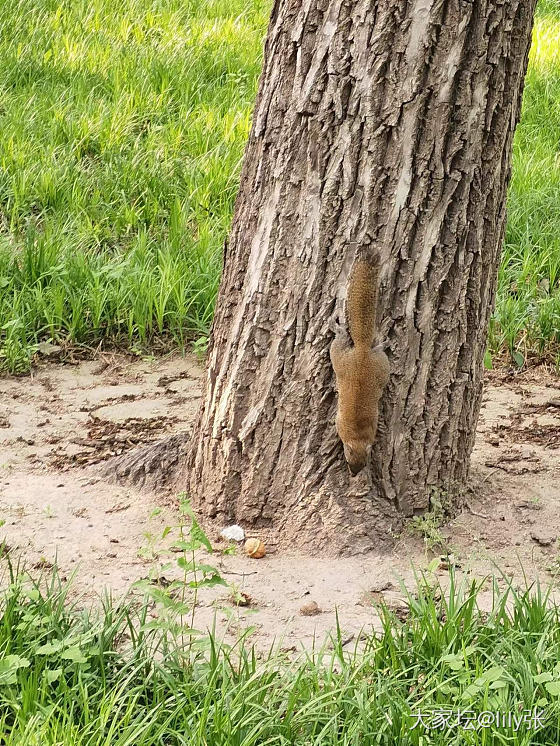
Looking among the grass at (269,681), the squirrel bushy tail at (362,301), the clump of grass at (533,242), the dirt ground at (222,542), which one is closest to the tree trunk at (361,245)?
the squirrel bushy tail at (362,301)

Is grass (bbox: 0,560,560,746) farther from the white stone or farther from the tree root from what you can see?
the tree root

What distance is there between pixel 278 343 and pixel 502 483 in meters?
1.08

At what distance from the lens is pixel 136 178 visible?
5.95 m

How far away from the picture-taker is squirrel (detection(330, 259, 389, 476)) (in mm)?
2924

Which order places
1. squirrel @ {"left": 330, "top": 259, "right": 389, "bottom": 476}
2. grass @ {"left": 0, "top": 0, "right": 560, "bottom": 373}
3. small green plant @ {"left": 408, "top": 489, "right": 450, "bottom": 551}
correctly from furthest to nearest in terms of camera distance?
grass @ {"left": 0, "top": 0, "right": 560, "bottom": 373} → small green plant @ {"left": 408, "top": 489, "right": 450, "bottom": 551} → squirrel @ {"left": 330, "top": 259, "right": 389, "bottom": 476}

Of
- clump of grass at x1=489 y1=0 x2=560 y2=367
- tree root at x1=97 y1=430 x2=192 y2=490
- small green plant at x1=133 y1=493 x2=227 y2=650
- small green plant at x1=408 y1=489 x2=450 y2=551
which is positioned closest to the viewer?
small green plant at x1=133 y1=493 x2=227 y2=650

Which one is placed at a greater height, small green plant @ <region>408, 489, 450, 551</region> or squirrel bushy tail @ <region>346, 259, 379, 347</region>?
squirrel bushy tail @ <region>346, 259, 379, 347</region>

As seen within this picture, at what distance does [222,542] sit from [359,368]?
31.0 inches

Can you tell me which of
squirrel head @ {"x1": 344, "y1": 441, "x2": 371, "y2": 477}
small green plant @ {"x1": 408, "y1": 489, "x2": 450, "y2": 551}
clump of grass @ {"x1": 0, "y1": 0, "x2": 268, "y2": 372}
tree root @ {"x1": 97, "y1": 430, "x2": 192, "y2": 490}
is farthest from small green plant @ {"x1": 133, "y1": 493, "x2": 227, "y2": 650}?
clump of grass @ {"x1": 0, "y1": 0, "x2": 268, "y2": 372}

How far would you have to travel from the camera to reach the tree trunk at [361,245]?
282 cm

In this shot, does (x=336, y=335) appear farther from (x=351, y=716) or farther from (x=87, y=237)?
(x=87, y=237)

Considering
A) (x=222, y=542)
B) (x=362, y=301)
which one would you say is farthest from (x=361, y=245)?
(x=222, y=542)

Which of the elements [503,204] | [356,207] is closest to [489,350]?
[503,204]

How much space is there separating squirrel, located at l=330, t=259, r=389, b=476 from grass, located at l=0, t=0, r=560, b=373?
6.67 feet
